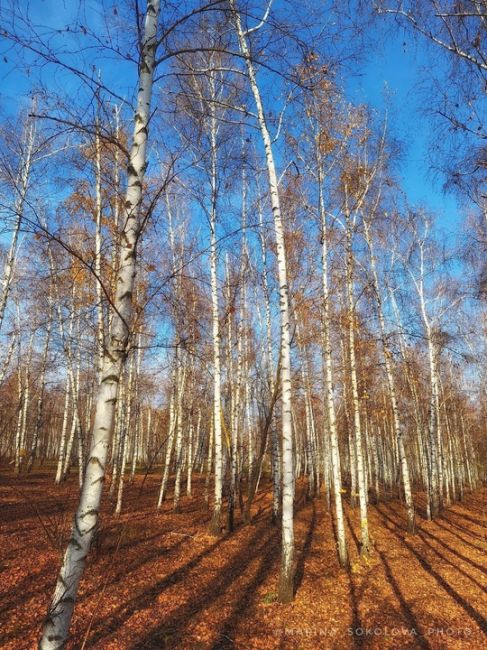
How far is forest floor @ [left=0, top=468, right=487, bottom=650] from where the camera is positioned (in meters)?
5.12

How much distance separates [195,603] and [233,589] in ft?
3.11

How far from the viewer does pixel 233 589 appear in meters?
6.77

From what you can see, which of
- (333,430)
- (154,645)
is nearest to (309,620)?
(154,645)

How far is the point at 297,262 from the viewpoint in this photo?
39.2 feet

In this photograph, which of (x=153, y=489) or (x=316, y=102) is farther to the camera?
(x=153, y=489)

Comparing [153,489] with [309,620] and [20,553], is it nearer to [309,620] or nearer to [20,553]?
[20,553]

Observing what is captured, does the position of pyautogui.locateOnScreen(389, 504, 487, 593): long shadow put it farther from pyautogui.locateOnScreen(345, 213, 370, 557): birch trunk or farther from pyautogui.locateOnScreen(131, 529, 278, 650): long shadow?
pyautogui.locateOnScreen(131, 529, 278, 650): long shadow

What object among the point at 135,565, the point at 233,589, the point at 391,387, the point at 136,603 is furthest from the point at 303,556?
the point at 391,387

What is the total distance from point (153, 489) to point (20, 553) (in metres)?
11.8

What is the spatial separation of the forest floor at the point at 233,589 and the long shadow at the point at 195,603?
3 cm

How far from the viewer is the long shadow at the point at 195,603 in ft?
16.1

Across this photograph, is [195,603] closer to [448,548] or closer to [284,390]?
[284,390]

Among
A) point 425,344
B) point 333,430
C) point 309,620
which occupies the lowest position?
point 309,620

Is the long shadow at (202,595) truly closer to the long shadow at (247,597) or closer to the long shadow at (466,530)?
the long shadow at (247,597)
